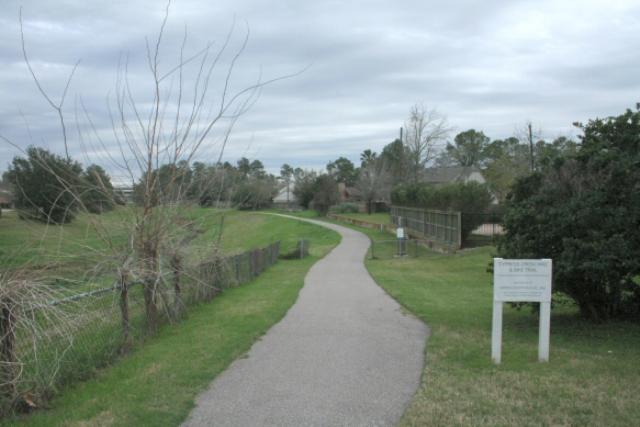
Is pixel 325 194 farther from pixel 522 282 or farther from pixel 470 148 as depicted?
pixel 522 282

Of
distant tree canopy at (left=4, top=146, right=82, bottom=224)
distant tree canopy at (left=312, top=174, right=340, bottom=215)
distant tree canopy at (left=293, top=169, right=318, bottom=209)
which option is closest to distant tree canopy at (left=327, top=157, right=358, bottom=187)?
distant tree canopy at (left=293, top=169, right=318, bottom=209)

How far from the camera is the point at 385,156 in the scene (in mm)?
95812

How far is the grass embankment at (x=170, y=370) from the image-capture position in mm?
5250

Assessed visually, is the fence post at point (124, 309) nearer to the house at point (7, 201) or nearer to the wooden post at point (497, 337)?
the wooden post at point (497, 337)

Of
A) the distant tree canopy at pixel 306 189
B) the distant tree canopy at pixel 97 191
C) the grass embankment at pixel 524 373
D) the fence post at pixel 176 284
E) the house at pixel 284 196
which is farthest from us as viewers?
the house at pixel 284 196

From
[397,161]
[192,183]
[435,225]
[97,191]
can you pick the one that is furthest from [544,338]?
[397,161]

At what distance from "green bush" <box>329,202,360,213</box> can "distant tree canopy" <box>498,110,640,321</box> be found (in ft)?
214

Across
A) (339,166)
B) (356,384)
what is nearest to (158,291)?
(356,384)

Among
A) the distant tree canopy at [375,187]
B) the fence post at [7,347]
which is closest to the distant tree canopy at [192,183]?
the fence post at [7,347]

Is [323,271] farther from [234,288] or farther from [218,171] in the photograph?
[218,171]

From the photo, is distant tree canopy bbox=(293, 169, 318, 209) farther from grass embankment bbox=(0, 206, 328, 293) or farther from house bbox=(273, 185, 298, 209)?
grass embankment bbox=(0, 206, 328, 293)

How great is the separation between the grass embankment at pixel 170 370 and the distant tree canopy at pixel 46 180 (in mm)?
2317

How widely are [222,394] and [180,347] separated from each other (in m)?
2.36

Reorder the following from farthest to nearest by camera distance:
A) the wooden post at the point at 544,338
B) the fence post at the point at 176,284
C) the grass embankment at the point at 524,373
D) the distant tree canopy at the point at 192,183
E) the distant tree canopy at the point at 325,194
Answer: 1. the distant tree canopy at the point at 325,194
2. the fence post at the point at 176,284
3. the distant tree canopy at the point at 192,183
4. the wooden post at the point at 544,338
5. the grass embankment at the point at 524,373
